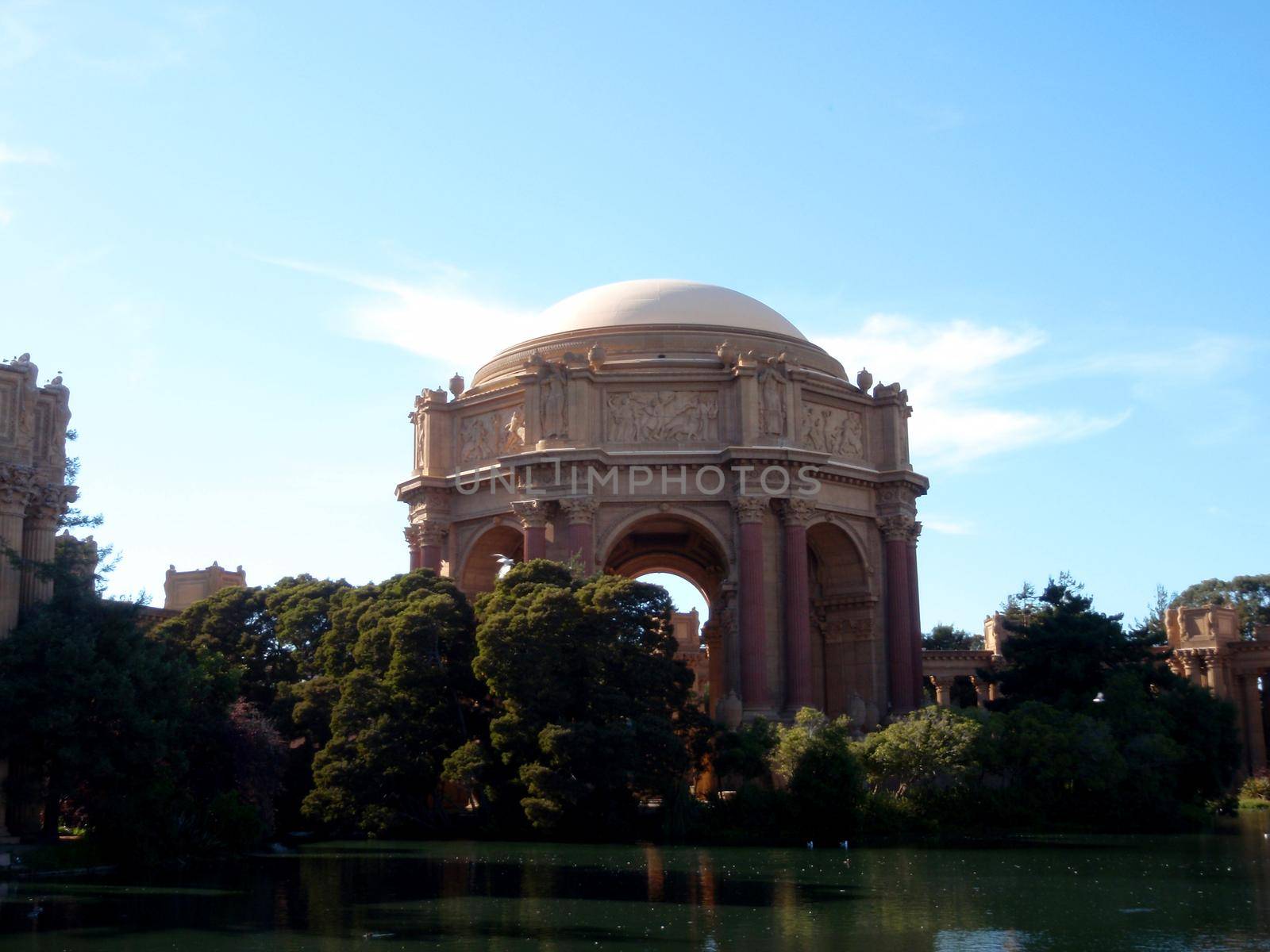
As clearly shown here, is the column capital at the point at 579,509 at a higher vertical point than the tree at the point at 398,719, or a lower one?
higher

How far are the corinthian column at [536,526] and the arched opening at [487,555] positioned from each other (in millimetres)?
3091

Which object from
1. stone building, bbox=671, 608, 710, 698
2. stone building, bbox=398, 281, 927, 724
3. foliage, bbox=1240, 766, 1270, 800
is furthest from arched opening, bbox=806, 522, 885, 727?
stone building, bbox=671, 608, 710, 698

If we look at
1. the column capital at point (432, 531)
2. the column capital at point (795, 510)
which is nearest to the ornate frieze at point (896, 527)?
the column capital at point (795, 510)

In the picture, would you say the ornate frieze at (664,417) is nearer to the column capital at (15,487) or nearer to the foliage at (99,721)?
the foliage at (99,721)

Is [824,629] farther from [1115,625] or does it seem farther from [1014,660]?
[1115,625]

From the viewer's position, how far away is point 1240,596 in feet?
288

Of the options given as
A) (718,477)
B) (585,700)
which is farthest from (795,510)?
Answer: (585,700)

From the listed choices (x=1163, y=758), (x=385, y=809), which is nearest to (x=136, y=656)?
(x=385, y=809)

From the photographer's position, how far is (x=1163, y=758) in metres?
36.6

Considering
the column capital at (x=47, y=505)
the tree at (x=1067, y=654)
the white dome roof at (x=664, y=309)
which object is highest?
the white dome roof at (x=664, y=309)

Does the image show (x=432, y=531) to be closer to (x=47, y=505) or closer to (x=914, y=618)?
(x=914, y=618)

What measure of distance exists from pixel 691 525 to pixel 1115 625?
45.6ft

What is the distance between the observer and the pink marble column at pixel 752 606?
41656 mm

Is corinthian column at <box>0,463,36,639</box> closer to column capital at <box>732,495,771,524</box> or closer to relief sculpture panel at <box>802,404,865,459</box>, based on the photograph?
column capital at <box>732,495,771,524</box>
